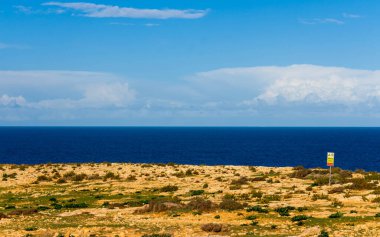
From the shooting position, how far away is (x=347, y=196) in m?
36.0

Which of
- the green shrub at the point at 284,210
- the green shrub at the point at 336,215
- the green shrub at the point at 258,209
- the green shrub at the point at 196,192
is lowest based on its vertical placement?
the green shrub at the point at 196,192

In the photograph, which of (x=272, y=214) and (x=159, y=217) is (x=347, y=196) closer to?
(x=272, y=214)

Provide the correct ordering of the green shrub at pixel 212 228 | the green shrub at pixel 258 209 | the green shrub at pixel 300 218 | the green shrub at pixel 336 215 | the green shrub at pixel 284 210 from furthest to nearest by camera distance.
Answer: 1. the green shrub at pixel 258 209
2. the green shrub at pixel 284 210
3. the green shrub at pixel 336 215
4. the green shrub at pixel 300 218
5. the green shrub at pixel 212 228

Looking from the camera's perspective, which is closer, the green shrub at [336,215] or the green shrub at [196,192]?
the green shrub at [336,215]

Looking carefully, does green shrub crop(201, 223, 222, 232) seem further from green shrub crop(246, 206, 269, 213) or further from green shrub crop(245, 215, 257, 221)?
green shrub crop(246, 206, 269, 213)

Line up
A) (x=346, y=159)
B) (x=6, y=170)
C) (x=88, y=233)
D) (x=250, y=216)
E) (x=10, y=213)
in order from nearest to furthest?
(x=88, y=233), (x=250, y=216), (x=10, y=213), (x=6, y=170), (x=346, y=159)

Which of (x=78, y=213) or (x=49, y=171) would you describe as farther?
(x=49, y=171)

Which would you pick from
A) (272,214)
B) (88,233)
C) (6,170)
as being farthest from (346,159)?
(88,233)

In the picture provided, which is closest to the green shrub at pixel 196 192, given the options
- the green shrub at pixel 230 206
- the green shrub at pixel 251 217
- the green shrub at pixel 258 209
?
the green shrub at pixel 230 206

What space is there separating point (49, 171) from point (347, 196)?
1701 inches

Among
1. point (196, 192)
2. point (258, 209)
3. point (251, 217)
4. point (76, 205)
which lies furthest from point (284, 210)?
point (76, 205)

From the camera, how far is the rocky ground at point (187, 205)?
24.6 m

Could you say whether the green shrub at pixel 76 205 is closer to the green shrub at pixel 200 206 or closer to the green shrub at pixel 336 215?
the green shrub at pixel 200 206

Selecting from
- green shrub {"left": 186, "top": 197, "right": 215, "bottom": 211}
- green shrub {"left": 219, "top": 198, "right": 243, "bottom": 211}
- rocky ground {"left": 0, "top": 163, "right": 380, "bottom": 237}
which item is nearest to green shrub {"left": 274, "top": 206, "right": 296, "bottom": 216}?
rocky ground {"left": 0, "top": 163, "right": 380, "bottom": 237}
